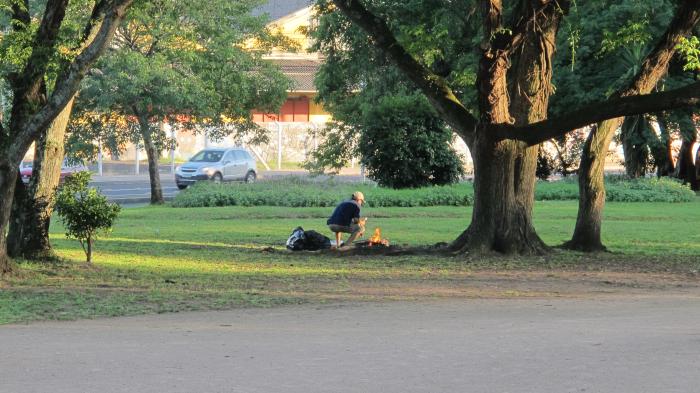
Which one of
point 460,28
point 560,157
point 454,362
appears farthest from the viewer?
point 560,157

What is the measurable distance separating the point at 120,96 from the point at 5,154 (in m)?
16.2

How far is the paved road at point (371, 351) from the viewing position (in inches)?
313

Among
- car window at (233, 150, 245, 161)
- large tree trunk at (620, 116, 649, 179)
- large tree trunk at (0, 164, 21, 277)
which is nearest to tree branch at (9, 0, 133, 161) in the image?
large tree trunk at (0, 164, 21, 277)

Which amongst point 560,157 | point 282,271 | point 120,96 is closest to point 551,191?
point 560,157

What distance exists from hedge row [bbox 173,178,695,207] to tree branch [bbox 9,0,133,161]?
17.7 meters

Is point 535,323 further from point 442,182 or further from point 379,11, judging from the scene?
point 442,182

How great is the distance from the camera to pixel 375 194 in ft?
104

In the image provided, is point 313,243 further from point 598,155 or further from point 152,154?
point 152,154

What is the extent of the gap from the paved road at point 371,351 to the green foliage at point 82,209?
4759 millimetres

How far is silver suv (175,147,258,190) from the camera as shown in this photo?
40188 mm

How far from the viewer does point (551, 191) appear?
35156 mm

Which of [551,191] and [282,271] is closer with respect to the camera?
[282,271]

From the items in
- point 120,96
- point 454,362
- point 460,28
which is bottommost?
point 454,362

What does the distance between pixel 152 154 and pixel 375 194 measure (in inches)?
284
